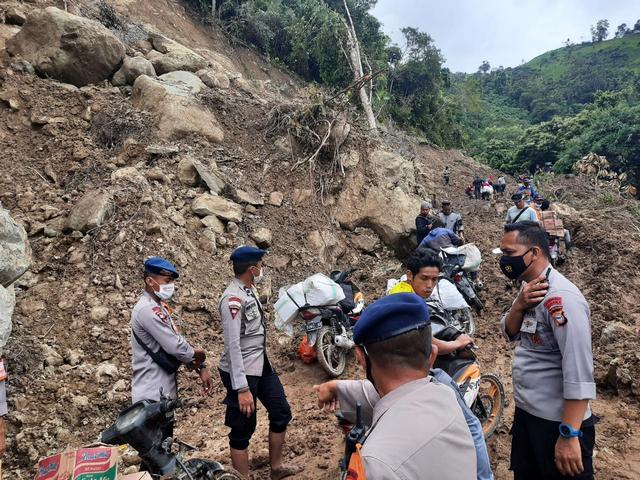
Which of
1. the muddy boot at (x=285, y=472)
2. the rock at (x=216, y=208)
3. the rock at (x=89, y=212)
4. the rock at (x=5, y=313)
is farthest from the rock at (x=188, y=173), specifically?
the muddy boot at (x=285, y=472)

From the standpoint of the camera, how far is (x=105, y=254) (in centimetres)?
554

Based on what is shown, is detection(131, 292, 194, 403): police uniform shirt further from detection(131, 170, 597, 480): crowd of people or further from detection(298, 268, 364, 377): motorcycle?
detection(298, 268, 364, 377): motorcycle

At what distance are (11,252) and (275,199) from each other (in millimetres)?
4105

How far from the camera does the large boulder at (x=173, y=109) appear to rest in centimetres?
789

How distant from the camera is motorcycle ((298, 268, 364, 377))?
479cm

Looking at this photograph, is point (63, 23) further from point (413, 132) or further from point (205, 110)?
point (413, 132)

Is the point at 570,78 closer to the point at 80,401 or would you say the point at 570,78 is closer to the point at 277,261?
the point at 277,261

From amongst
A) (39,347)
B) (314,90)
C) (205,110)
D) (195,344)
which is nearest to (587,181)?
(314,90)

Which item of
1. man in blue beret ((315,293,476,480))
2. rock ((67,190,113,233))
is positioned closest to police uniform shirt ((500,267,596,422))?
man in blue beret ((315,293,476,480))

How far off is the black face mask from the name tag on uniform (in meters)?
0.23

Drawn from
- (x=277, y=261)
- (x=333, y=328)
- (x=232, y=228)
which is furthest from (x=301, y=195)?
(x=333, y=328)

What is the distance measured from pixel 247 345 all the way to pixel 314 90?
7106 millimetres

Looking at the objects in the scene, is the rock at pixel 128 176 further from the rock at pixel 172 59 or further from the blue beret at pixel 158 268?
the rock at pixel 172 59

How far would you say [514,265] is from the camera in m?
2.27
